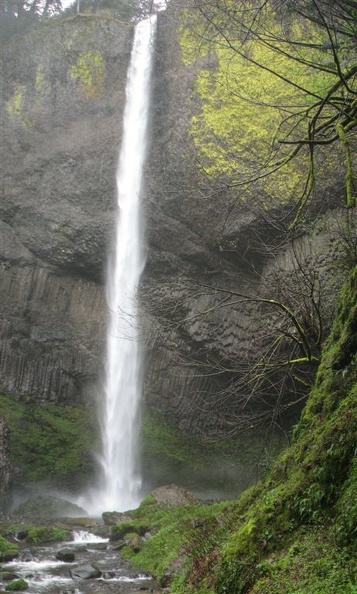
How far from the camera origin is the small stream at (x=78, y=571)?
9695mm

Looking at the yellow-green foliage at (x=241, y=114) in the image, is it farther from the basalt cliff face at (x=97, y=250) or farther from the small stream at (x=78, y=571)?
the small stream at (x=78, y=571)

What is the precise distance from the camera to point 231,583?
6074 millimetres

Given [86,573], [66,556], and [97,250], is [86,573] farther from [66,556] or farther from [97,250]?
[97,250]

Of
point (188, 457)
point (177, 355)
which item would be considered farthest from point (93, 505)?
point (177, 355)

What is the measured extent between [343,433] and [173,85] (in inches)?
731

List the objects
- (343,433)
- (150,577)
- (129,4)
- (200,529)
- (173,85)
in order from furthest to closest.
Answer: (129,4) → (173,85) → (150,577) → (200,529) → (343,433)

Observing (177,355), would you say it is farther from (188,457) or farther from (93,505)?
(93,505)

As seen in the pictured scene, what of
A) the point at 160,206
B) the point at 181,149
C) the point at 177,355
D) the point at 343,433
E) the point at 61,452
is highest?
the point at 181,149

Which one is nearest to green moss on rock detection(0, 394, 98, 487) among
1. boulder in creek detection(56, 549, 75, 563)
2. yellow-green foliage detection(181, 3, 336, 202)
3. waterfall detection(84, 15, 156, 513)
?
waterfall detection(84, 15, 156, 513)

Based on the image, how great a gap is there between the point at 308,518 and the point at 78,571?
20.7 feet

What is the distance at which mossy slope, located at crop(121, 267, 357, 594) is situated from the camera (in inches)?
197

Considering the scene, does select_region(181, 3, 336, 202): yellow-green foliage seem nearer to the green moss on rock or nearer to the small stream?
the green moss on rock

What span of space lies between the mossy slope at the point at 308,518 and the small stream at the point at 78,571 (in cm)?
145

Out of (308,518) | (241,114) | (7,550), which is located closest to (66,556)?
(7,550)
